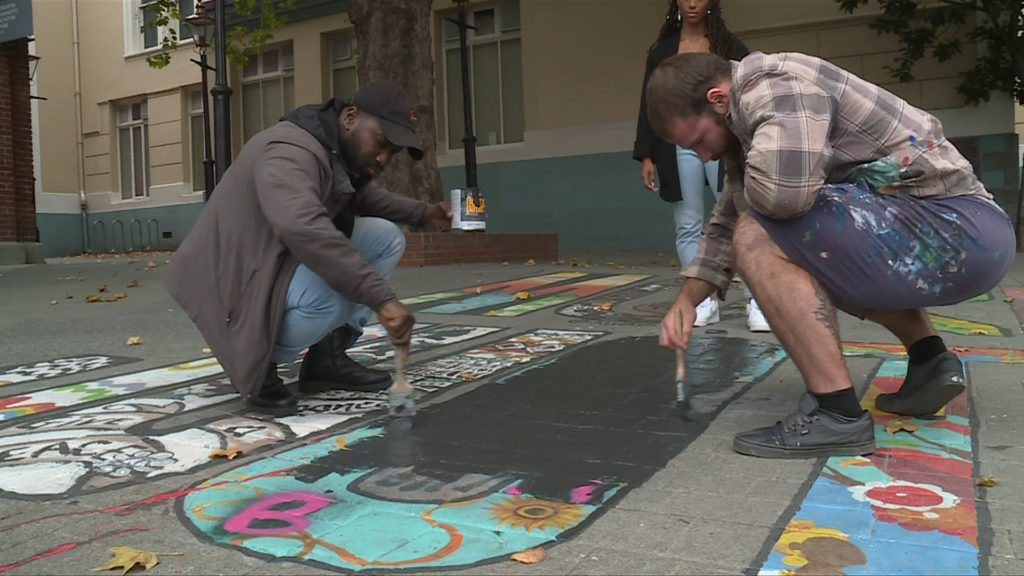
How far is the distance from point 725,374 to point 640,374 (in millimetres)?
360

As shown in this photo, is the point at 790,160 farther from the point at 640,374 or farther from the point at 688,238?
the point at 688,238

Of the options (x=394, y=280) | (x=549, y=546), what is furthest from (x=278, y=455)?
(x=394, y=280)

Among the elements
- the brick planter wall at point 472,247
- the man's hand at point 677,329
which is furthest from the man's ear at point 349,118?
the brick planter wall at point 472,247

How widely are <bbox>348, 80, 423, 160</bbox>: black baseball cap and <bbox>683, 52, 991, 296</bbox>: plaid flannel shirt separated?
3.76ft

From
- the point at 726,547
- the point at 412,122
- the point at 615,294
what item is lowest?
the point at 726,547

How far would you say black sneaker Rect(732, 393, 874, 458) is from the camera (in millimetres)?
2508

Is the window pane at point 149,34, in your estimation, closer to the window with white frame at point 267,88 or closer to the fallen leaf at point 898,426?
the window with white frame at point 267,88

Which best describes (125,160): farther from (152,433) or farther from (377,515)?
(377,515)

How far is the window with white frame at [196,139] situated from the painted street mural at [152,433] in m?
17.5

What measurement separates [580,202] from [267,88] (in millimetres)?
8249

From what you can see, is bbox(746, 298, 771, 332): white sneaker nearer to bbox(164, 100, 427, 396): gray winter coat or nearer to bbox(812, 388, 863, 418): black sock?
bbox(812, 388, 863, 418): black sock

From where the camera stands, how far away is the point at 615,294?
22.4 feet

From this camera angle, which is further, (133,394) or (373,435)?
(133,394)

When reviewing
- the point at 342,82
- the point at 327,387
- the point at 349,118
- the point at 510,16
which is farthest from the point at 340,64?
the point at 349,118
